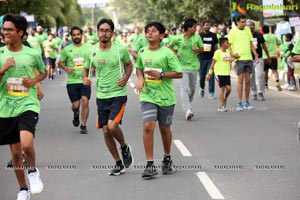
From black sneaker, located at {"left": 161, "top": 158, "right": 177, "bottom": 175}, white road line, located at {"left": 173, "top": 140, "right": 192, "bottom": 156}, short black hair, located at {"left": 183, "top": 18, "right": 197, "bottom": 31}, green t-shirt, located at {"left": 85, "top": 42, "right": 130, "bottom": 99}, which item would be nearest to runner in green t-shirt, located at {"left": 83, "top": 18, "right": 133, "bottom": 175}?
green t-shirt, located at {"left": 85, "top": 42, "right": 130, "bottom": 99}

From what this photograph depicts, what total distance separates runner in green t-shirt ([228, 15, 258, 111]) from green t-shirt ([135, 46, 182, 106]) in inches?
281

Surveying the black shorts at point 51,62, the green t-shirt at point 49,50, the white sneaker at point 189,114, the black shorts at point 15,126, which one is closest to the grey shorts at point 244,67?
the white sneaker at point 189,114

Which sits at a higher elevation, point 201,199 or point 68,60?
point 68,60

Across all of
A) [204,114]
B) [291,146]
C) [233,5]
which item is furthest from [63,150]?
[233,5]

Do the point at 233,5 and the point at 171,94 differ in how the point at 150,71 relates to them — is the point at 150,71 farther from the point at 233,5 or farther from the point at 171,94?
the point at 233,5

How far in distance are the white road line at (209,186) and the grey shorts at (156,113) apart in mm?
756

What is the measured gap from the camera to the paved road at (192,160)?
816 centimetres

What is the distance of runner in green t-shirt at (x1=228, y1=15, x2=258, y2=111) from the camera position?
16234 mm

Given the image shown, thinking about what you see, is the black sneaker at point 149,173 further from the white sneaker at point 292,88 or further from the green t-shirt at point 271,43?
the green t-shirt at point 271,43

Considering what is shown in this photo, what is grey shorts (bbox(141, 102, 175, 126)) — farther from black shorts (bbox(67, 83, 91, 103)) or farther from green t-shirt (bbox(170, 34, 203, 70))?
green t-shirt (bbox(170, 34, 203, 70))

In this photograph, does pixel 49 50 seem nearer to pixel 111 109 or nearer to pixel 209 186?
pixel 111 109

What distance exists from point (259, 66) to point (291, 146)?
311 inches

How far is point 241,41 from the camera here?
53.3 feet

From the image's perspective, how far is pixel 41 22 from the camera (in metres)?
61.0
